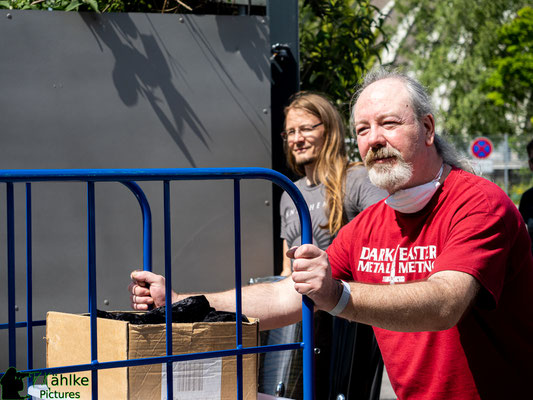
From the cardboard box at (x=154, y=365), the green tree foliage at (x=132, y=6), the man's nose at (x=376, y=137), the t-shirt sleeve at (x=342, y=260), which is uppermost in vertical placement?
the green tree foliage at (x=132, y=6)

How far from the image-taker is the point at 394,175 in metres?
2.27

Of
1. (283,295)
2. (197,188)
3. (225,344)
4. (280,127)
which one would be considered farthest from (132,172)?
(280,127)

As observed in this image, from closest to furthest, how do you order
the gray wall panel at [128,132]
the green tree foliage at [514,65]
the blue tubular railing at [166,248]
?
the blue tubular railing at [166,248] < the gray wall panel at [128,132] < the green tree foliage at [514,65]

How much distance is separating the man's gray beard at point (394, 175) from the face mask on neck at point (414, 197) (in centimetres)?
3

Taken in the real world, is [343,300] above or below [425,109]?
below

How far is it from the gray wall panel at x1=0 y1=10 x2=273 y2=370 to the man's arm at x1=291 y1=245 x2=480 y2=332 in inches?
78.6

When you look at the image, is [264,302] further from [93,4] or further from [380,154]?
[93,4]

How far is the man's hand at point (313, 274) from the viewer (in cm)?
185

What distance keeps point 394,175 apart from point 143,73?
1.86m

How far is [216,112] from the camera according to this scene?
389cm

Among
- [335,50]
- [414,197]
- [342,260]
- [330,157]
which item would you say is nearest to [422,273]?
[414,197]

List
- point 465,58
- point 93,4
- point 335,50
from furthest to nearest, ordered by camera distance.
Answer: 1. point 465,58
2. point 335,50
3. point 93,4

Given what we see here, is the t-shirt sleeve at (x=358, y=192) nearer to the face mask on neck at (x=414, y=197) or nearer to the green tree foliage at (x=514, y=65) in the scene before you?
the face mask on neck at (x=414, y=197)

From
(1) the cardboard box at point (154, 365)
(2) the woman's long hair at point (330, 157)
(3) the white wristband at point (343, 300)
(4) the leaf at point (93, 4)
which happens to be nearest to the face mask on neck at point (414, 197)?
(3) the white wristband at point (343, 300)
